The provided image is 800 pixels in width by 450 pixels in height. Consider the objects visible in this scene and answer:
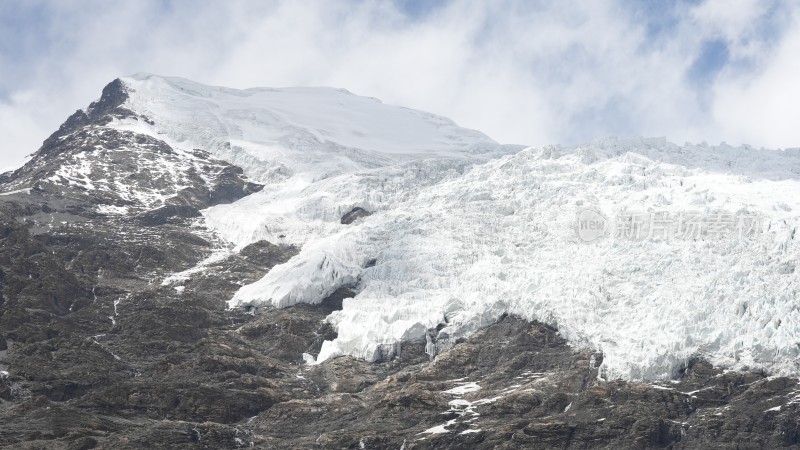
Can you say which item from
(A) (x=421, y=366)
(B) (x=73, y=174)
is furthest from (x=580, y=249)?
(B) (x=73, y=174)

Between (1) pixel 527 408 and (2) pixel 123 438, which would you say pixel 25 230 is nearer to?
(2) pixel 123 438

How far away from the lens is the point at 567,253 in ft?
454

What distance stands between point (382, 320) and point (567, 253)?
23497 mm

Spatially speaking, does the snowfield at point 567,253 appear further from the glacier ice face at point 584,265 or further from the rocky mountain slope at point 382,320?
the rocky mountain slope at point 382,320

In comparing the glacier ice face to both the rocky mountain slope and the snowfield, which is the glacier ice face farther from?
the rocky mountain slope

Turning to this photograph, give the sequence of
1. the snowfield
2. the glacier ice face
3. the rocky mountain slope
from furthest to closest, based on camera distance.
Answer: the snowfield → the glacier ice face → the rocky mountain slope

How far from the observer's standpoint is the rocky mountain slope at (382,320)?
109 m

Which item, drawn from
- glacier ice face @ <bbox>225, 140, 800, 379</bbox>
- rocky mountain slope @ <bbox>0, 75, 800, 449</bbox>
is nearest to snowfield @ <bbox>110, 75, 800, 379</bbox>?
glacier ice face @ <bbox>225, 140, 800, 379</bbox>

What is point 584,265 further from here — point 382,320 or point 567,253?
point 382,320

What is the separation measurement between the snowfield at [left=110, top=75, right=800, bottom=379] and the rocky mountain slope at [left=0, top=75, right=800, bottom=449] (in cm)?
40

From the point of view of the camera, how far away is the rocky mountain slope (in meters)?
109

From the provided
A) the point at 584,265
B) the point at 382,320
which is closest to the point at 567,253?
the point at 584,265

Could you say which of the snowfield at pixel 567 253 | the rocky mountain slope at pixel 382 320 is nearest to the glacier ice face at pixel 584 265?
the snowfield at pixel 567 253

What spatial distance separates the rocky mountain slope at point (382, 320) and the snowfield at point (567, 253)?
1.30 feet
